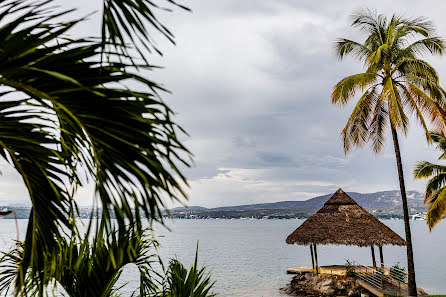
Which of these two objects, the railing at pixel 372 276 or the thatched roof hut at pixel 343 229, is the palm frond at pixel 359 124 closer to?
the railing at pixel 372 276

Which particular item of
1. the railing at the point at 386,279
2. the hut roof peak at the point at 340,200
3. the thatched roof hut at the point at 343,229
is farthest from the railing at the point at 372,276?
the hut roof peak at the point at 340,200

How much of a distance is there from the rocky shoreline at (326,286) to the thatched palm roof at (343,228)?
1553mm

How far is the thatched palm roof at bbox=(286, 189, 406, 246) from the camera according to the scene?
17.5 m

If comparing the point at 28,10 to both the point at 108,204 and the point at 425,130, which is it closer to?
the point at 108,204

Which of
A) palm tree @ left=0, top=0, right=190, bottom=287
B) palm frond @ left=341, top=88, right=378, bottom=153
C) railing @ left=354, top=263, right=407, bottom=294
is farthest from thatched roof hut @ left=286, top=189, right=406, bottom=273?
palm tree @ left=0, top=0, right=190, bottom=287

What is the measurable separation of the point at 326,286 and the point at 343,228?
102 inches

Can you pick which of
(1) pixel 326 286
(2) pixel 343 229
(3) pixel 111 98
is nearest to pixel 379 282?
(1) pixel 326 286

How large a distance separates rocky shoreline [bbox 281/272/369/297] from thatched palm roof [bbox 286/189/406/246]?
1.55m

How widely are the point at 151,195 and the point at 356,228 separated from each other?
59.7ft

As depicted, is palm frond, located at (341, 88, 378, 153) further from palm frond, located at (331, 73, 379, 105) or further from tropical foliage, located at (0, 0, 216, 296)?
tropical foliage, located at (0, 0, 216, 296)

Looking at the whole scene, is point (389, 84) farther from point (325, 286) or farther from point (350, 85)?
point (325, 286)

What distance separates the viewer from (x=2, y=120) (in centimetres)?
160

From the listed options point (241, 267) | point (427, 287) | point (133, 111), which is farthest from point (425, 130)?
point (241, 267)

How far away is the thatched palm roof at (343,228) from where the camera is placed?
17.5 m
